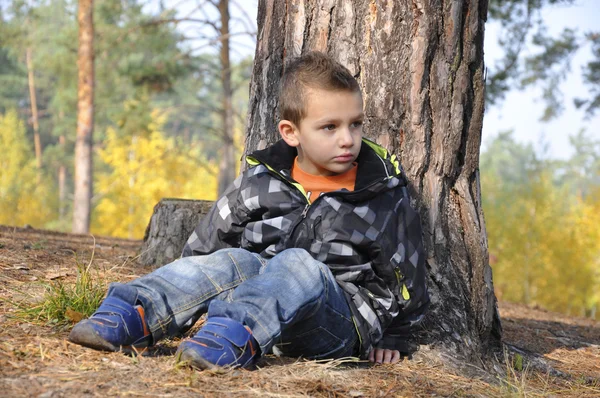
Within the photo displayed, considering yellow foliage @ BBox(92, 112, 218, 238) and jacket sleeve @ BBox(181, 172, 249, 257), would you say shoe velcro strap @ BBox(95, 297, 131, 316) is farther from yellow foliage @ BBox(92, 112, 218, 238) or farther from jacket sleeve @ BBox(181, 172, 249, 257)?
yellow foliage @ BBox(92, 112, 218, 238)

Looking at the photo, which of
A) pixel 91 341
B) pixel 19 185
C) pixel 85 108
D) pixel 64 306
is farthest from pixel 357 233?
pixel 19 185

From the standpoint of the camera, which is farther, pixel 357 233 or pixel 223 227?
pixel 223 227

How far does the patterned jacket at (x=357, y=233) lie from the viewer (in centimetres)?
257

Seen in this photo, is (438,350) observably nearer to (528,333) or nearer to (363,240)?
(363,240)

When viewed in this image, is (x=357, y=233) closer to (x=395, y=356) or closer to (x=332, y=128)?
(x=332, y=128)

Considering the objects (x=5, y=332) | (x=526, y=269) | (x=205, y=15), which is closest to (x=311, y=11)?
(x=5, y=332)

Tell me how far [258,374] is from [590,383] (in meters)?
1.81

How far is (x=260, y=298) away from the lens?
221cm

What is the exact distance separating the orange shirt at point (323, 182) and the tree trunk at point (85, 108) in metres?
12.1

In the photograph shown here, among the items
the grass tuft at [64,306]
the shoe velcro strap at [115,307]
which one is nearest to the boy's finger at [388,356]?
the shoe velcro strap at [115,307]

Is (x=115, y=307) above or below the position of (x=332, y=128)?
below

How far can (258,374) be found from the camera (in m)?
2.19

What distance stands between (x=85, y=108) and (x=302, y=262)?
41.7 feet

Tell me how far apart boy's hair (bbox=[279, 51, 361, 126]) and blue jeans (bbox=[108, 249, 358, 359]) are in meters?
0.67
